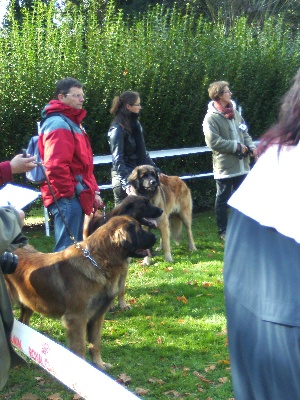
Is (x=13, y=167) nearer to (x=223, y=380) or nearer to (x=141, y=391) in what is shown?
(x=141, y=391)

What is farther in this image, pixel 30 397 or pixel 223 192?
pixel 223 192

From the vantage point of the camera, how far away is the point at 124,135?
7.59 m

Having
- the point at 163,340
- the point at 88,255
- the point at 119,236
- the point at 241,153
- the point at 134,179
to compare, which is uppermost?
the point at 119,236

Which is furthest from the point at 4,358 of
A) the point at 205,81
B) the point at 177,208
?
the point at 205,81

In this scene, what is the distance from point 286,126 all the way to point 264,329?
1.71 feet

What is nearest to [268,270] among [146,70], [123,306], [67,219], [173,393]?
[173,393]

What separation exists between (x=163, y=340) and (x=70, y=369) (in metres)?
2.71

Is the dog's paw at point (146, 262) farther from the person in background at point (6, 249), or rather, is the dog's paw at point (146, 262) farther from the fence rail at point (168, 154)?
the person in background at point (6, 249)

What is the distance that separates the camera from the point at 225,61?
13.5m

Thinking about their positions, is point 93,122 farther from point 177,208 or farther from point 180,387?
point 180,387

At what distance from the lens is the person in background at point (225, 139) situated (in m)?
9.52

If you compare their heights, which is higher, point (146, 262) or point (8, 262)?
point (8, 262)

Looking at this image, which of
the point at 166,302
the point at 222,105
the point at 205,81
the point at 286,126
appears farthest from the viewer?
the point at 205,81

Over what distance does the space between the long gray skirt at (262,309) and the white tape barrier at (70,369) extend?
0.95 meters
